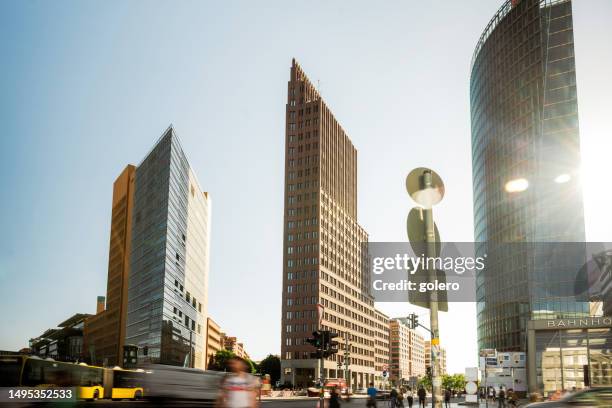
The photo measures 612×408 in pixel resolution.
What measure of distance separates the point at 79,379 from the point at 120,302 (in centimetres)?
8256

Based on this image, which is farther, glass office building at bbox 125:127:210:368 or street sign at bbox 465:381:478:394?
glass office building at bbox 125:127:210:368

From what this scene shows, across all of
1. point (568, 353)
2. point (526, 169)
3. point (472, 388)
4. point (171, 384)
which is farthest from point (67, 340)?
point (472, 388)

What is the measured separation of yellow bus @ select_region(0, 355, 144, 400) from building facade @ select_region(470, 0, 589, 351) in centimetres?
4932

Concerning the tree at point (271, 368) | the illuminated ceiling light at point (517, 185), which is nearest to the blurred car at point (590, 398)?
the illuminated ceiling light at point (517, 185)

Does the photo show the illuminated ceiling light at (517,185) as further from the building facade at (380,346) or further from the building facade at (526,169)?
the building facade at (380,346)

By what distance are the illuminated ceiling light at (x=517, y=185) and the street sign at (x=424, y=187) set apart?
73578 mm

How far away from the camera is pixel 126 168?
12425 centimetres

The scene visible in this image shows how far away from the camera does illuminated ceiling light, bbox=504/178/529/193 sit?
251 ft

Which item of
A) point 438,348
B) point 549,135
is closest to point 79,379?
point 438,348

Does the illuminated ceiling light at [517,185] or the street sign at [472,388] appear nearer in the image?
the street sign at [472,388]

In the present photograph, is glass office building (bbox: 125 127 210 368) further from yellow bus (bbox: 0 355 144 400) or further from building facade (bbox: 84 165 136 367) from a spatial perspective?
yellow bus (bbox: 0 355 144 400)

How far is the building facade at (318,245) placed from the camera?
11719 centimetres

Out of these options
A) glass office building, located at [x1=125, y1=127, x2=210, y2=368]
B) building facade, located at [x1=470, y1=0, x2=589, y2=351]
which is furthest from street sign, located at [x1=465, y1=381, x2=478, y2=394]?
glass office building, located at [x1=125, y1=127, x2=210, y2=368]

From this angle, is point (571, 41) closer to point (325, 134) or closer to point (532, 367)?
point (532, 367)
